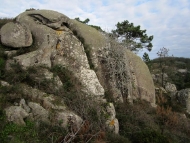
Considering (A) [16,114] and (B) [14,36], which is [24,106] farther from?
(B) [14,36]

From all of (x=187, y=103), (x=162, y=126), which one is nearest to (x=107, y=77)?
(x=162, y=126)

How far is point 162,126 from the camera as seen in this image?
34.1 ft

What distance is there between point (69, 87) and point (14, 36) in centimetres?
343

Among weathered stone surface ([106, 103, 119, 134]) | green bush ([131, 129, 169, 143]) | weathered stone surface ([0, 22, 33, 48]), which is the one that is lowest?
green bush ([131, 129, 169, 143])

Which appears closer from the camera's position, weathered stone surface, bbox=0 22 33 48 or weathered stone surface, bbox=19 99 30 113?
weathered stone surface, bbox=19 99 30 113

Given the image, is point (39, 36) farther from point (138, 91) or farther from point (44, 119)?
point (138, 91)

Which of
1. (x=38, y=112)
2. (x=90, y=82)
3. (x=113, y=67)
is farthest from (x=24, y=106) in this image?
(x=113, y=67)

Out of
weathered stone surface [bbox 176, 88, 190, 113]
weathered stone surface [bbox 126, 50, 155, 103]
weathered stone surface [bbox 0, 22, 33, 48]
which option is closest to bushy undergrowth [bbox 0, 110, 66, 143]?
weathered stone surface [bbox 0, 22, 33, 48]

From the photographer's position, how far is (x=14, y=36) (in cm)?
956

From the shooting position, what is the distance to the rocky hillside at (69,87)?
659cm

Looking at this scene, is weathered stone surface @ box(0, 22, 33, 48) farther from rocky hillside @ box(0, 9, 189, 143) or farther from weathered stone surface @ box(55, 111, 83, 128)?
weathered stone surface @ box(55, 111, 83, 128)

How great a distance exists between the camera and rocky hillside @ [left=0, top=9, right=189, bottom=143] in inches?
259

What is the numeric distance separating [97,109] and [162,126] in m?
4.12

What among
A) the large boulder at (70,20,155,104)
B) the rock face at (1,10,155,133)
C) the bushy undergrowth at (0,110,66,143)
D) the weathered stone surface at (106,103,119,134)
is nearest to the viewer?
the bushy undergrowth at (0,110,66,143)
